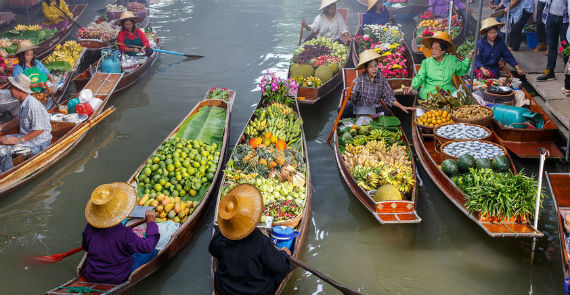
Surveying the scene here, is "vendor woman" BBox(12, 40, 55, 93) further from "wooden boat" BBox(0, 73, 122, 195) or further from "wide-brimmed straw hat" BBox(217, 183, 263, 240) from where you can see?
"wide-brimmed straw hat" BBox(217, 183, 263, 240)

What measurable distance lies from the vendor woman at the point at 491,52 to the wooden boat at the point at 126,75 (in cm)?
714

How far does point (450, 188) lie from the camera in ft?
18.0

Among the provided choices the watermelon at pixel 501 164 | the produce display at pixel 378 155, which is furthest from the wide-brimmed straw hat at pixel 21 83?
the watermelon at pixel 501 164

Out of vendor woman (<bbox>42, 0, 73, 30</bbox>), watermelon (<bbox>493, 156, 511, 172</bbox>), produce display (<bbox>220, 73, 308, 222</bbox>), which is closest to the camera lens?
produce display (<bbox>220, 73, 308, 222</bbox>)

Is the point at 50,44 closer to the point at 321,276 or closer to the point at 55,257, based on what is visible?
the point at 55,257

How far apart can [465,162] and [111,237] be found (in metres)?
4.06

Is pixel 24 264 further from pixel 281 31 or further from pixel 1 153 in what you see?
pixel 281 31

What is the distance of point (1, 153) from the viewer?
6.45 metres

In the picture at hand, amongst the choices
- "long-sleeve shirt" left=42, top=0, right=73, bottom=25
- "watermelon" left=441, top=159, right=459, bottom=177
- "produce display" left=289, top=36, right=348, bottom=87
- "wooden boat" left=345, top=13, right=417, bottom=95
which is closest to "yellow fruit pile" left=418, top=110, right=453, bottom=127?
"watermelon" left=441, top=159, right=459, bottom=177

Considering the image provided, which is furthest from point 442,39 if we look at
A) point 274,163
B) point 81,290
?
point 81,290

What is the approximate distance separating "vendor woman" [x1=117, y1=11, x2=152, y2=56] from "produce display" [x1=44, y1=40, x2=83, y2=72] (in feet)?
3.63

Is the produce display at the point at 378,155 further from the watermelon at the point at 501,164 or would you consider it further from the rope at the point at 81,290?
the rope at the point at 81,290

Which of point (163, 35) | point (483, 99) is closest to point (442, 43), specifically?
point (483, 99)

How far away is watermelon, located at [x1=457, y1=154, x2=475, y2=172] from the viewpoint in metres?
5.61
